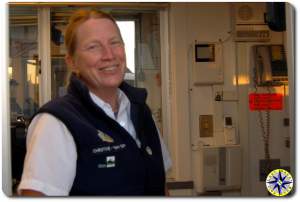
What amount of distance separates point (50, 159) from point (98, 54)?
1.40 feet

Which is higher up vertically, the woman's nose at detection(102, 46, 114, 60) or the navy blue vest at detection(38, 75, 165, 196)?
the woman's nose at detection(102, 46, 114, 60)

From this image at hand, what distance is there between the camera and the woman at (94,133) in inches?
58.2

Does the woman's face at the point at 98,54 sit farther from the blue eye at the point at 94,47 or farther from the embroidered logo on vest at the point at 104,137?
the embroidered logo on vest at the point at 104,137

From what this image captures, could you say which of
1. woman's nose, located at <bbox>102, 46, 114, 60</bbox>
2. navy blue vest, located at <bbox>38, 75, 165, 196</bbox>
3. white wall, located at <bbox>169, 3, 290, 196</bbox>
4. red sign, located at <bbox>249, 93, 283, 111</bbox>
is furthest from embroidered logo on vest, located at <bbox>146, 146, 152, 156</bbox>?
red sign, located at <bbox>249, 93, 283, 111</bbox>

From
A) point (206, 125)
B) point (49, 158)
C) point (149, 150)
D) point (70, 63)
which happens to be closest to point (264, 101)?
point (206, 125)

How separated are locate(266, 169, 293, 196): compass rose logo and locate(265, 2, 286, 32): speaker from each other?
1.91 ft

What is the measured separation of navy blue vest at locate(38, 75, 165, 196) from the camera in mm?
1503

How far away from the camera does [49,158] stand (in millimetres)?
1462

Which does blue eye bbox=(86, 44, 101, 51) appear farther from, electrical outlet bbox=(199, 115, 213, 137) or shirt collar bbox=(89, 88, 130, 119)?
electrical outlet bbox=(199, 115, 213, 137)

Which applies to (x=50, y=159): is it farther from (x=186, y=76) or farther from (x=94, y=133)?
(x=186, y=76)

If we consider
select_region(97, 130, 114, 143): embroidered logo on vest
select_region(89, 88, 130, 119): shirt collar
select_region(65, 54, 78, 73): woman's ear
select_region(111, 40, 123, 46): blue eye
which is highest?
select_region(111, 40, 123, 46): blue eye

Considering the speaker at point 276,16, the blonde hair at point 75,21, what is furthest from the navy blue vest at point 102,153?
the speaker at point 276,16

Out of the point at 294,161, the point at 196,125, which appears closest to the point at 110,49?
the point at 196,125

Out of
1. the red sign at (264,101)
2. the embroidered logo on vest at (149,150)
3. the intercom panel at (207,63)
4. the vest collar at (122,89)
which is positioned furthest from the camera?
the intercom panel at (207,63)
